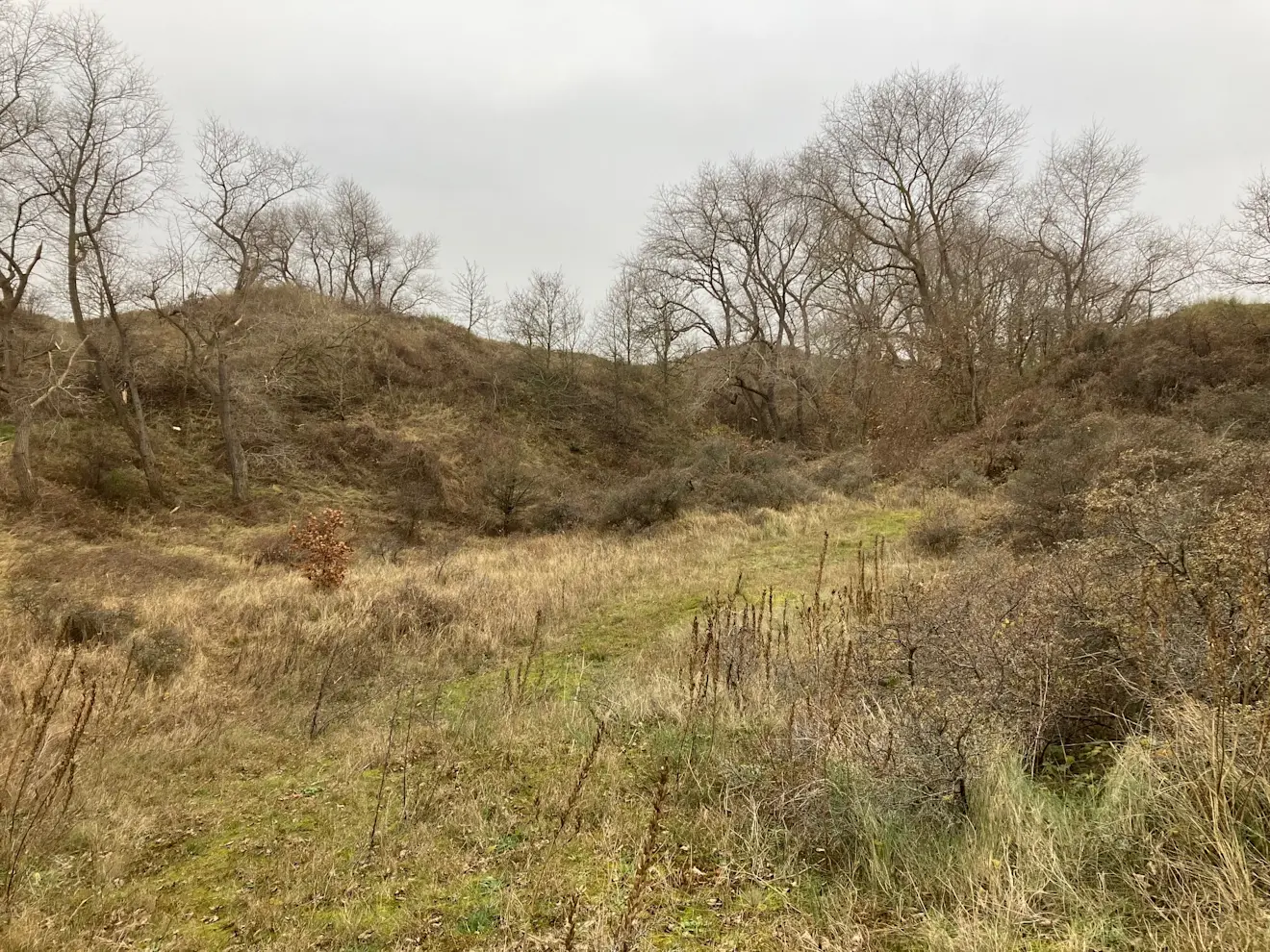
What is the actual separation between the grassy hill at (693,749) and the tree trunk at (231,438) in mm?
9189

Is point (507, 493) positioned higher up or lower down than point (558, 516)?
higher up

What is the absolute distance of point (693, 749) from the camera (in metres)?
3.78

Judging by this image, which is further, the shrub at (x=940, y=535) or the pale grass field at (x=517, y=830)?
the shrub at (x=940, y=535)

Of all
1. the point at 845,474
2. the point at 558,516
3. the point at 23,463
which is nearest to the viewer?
the point at 23,463

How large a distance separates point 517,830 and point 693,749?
1.12m

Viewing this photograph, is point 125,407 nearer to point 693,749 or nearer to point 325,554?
point 325,554

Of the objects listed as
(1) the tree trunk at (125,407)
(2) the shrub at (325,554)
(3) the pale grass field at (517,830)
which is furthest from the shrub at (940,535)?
(1) the tree trunk at (125,407)

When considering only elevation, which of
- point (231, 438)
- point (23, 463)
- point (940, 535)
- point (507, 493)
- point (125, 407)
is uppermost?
point (125, 407)

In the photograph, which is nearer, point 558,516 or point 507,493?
point 558,516

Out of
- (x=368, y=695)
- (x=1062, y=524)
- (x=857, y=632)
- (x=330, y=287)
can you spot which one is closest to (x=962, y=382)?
(x=1062, y=524)

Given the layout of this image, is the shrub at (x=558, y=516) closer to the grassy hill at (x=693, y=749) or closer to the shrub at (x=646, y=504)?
the shrub at (x=646, y=504)

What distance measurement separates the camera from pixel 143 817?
379 cm

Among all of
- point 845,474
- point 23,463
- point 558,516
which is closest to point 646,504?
point 558,516

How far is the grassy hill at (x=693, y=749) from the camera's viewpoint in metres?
2.35
